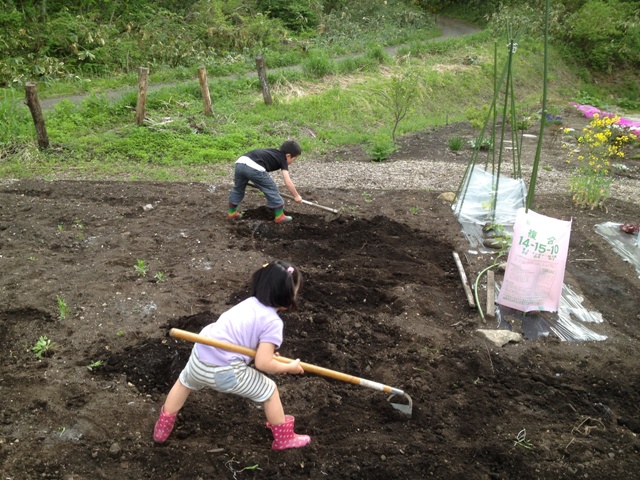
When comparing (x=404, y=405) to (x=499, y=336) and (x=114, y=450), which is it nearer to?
(x=499, y=336)

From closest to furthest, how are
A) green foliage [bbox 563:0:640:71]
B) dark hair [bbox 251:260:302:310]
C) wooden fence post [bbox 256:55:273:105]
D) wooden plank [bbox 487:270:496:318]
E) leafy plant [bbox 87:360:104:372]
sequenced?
dark hair [bbox 251:260:302:310] → leafy plant [bbox 87:360:104:372] → wooden plank [bbox 487:270:496:318] → wooden fence post [bbox 256:55:273:105] → green foliage [bbox 563:0:640:71]

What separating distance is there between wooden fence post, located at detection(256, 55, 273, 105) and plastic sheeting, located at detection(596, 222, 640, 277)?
7.64 m

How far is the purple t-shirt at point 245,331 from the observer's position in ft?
9.34

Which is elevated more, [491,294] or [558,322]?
[491,294]

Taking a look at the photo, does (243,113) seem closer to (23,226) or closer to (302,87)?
(302,87)

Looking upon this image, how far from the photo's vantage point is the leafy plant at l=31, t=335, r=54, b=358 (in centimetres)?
378

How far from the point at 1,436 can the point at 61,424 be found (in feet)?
1.01

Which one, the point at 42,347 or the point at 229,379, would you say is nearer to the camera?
the point at 229,379

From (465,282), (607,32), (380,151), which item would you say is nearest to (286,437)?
(465,282)

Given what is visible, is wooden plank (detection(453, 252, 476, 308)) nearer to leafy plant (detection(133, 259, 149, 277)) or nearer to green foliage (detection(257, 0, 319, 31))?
leafy plant (detection(133, 259, 149, 277))

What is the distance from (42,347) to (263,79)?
9.19 metres

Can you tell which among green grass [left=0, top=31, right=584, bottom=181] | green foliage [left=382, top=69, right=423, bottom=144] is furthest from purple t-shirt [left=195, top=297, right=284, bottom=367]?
green foliage [left=382, top=69, right=423, bottom=144]

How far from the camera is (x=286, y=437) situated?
3.09m

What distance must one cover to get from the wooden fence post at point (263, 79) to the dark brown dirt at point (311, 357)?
604 cm
